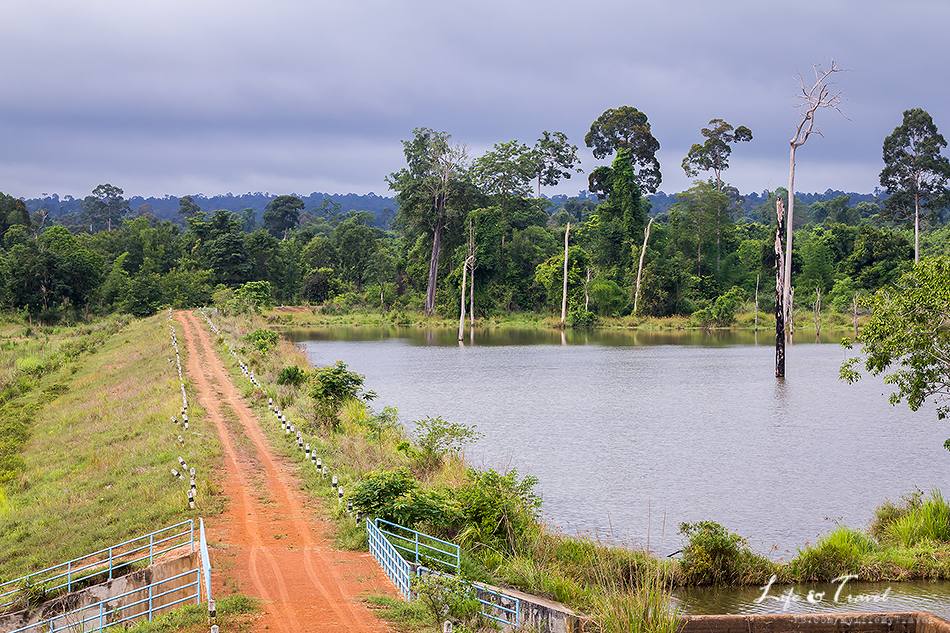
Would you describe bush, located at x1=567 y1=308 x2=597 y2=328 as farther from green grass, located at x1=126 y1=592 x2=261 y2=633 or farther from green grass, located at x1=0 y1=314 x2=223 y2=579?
green grass, located at x1=126 y1=592 x2=261 y2=633

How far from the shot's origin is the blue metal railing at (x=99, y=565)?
16.7 meters

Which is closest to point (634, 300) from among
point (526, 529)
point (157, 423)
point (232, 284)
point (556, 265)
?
point (556, 265)

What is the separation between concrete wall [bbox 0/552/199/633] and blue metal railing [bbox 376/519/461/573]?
3.33m

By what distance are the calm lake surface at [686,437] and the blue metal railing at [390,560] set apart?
4.36 meters

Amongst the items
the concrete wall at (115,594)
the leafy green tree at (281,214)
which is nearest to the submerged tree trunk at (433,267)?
the leafy green tree at (281,214)

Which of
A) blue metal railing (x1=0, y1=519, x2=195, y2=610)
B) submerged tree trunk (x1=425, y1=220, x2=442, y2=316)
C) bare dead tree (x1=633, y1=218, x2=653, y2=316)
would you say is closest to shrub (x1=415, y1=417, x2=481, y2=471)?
blue metal railing (x1=0, y1=519, x2=195, y2=610)

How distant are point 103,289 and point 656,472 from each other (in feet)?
239

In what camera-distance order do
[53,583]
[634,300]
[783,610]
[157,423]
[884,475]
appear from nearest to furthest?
[783,610] < [53,583] < [884,475] < [157,423] < [634,300]

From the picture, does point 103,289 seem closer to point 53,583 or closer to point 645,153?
point 645,153

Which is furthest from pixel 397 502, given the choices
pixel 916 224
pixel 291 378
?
pixel 916 224

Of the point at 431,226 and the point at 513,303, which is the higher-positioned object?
the point at 431,226

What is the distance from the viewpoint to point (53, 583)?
17.5m

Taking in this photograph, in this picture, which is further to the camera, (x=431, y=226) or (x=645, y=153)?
(x=645, y=153)

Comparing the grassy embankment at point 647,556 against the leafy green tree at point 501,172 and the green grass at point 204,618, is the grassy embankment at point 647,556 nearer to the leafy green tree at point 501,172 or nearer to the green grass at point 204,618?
the green grass at point 204,618
